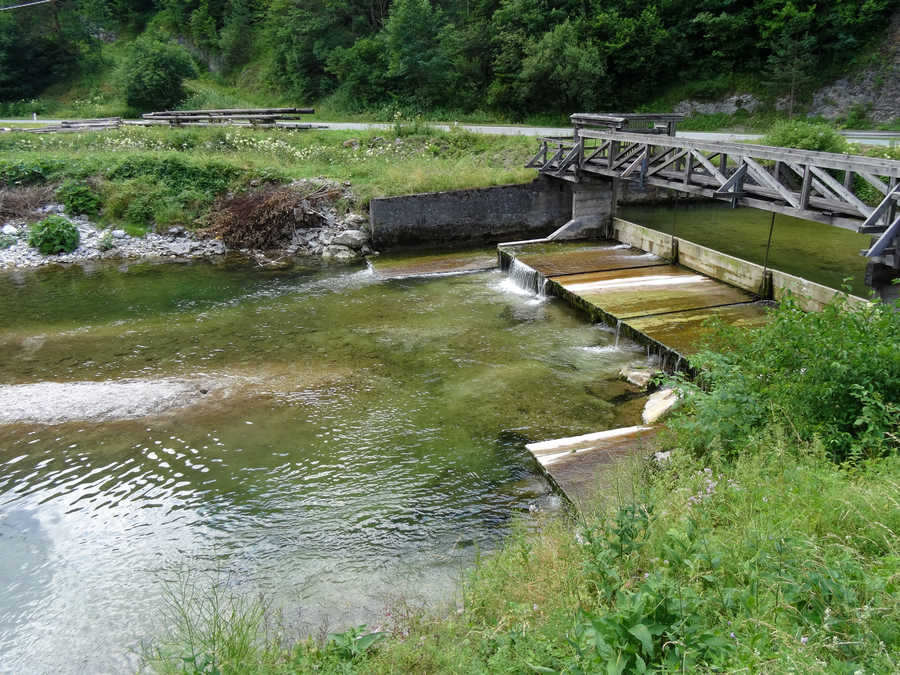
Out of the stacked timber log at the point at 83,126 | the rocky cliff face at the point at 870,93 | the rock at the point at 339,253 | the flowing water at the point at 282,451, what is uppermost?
the rocky cliff face at the point at 870,93

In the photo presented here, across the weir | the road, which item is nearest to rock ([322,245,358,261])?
the weir

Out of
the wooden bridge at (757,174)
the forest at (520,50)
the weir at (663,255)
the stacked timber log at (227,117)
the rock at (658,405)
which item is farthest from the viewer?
the forest at (520,50)

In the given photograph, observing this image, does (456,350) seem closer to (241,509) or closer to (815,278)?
(241,509)

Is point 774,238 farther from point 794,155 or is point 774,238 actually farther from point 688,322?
point 688,322

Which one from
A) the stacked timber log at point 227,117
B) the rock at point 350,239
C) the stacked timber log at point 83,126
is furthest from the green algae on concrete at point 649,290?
the stacked timber log at point 83,126

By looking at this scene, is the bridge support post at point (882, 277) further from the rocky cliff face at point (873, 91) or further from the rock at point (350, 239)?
the rocky cliff face at point (873, 91)

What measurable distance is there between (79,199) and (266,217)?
607 centimetres

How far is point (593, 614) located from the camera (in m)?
3.79

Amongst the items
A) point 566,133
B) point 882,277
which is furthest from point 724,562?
point 566,133

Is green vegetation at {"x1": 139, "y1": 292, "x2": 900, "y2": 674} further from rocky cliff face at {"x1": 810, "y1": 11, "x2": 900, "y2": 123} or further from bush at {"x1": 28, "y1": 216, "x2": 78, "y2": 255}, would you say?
rocky cliff face at {"x1": 810, "y1": 11, "x2": 900, "y2": 123}

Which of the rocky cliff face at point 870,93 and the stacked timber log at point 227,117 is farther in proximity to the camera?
the rocky cliff face at point 870,93

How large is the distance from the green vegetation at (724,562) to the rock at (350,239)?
42.3ft

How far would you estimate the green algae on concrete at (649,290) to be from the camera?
39.8 ft

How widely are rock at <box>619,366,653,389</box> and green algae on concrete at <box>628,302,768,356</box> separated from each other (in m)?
0.57
